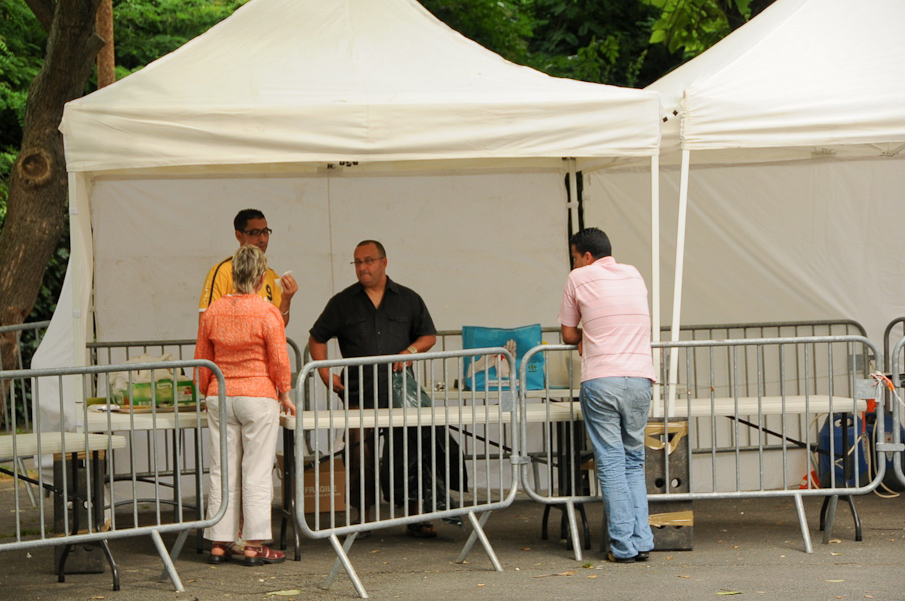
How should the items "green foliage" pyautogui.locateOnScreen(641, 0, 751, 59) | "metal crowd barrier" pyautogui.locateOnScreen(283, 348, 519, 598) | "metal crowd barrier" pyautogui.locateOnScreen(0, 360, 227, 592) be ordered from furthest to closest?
"green foliage" pyautogui.locateOnScreen(641, 0, 751, 59), "metal crowd barrier" pyautogui.locateOnScreen(283, 348, 519, 598), "metal crowd barrier" pyautogui.locateOnScreen(0, 360, 227, 592)

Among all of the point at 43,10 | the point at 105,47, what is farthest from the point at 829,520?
the point at 105,47

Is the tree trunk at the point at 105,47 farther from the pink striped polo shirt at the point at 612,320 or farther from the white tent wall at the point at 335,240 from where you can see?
the pink striped polo shirt at the point at 612,320

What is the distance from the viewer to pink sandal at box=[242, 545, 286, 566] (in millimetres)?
6539

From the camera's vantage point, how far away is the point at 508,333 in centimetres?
788

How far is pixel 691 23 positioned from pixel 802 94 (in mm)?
5479

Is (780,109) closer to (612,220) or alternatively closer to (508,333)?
(508,333)

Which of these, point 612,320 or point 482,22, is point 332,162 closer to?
point 612,320

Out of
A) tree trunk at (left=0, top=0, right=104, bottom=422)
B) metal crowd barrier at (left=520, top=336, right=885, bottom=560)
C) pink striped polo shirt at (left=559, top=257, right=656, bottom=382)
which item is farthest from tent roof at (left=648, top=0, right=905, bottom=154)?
tree trunk at (left=0, top=0, right=104, bottom=422)

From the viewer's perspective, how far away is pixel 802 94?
22.0ft

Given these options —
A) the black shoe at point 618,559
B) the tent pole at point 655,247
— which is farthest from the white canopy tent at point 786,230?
the black shoe at point 618,559

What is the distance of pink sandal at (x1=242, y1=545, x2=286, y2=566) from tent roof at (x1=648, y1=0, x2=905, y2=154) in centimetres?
319

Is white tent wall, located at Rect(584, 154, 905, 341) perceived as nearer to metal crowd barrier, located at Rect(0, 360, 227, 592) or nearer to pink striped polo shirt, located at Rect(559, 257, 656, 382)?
pink striped polo shirt, located at Rect(559, 257, 656, 382)

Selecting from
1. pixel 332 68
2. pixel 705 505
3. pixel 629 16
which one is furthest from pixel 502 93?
pixel 629 16

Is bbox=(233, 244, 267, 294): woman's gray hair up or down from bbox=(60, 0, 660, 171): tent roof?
down
